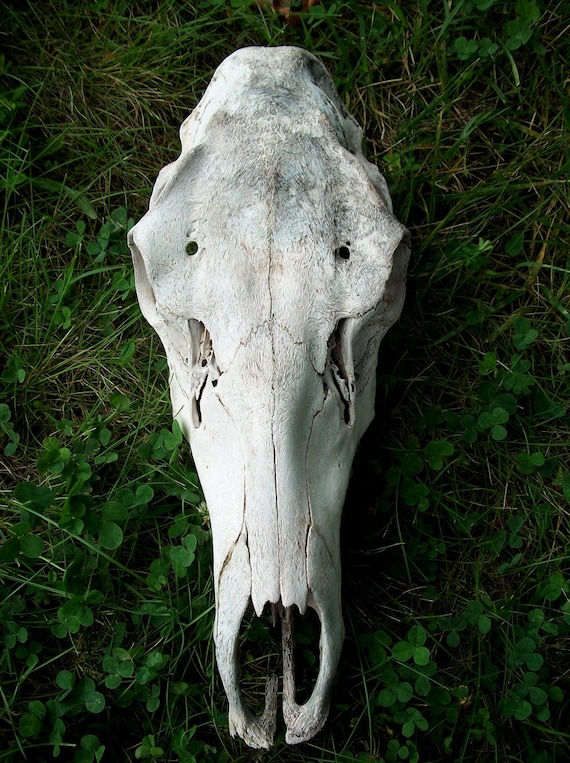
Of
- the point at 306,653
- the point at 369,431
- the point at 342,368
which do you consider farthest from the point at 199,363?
the point at 306,653

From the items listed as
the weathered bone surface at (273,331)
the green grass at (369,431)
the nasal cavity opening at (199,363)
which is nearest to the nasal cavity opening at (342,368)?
the weathered bone surface at (273,331)

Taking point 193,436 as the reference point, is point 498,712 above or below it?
below

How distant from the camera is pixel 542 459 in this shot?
9.57 ft

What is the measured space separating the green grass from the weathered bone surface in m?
0.60

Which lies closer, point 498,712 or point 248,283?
point 248,283

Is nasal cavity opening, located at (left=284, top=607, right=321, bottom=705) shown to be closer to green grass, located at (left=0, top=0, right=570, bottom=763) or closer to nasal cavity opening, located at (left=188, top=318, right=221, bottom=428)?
green grass, located at (left=0, top=0, right=570, bottom=763)

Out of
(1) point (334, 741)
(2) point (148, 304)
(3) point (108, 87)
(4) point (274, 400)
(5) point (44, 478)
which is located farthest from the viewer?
(3) point (108, 87)

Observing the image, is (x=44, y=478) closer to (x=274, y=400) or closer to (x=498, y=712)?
(x=274, y=400)

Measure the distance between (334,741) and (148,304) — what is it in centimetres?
161

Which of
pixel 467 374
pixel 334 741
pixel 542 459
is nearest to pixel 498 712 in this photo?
pixel 334 741

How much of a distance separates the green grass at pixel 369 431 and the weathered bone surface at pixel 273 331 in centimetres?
60

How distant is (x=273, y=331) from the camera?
6.91 feet

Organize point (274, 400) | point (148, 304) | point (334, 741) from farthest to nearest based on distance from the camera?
point (334, 741) < point (148, 304) < point (274, 400)

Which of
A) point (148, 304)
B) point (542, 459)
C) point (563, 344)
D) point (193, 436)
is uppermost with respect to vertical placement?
point (148, 304)
